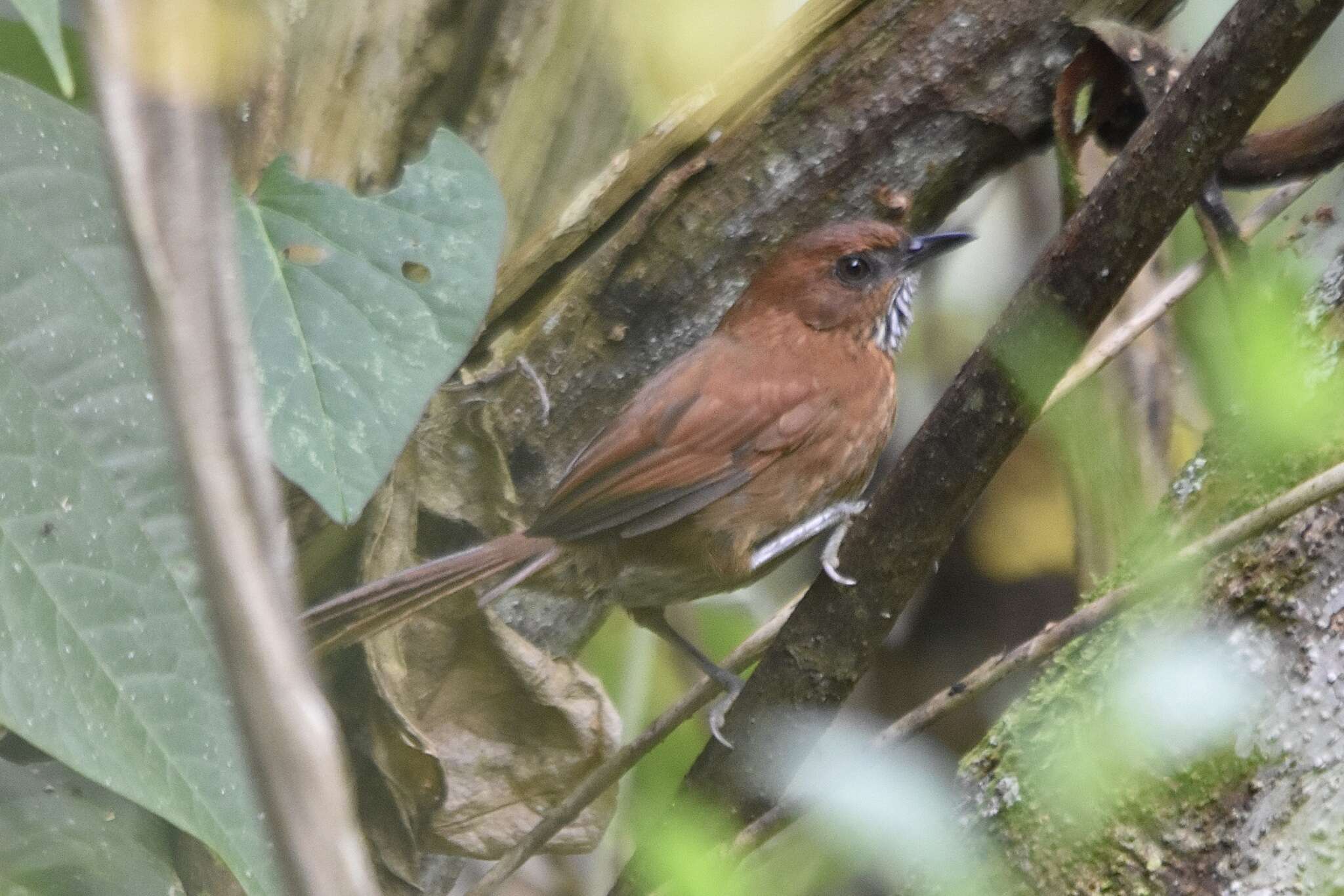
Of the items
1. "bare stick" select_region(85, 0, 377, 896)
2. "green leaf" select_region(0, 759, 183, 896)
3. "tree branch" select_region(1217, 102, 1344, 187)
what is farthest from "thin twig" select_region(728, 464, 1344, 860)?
"bare stick" select_region(85, 0, 377, 896)

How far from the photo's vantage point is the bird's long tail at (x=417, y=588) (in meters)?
1.94

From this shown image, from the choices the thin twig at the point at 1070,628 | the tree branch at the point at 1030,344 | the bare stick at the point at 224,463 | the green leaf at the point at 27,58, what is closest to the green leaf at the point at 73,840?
the tree branch at the point at 1030,344

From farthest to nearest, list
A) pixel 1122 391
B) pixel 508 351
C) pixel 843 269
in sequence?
pixel 1122 391 < pixel 843 269 < pixel 508 351

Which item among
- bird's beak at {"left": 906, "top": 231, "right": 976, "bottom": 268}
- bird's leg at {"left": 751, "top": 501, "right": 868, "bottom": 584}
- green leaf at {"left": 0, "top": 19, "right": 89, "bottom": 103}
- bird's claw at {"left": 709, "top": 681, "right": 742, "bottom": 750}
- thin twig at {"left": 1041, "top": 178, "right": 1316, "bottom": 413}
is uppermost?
green leaf at {"left": 0, "top": 19, "right": 89, "bottom": 103}

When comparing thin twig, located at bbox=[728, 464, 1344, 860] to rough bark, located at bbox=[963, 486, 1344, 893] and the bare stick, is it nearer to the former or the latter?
rough bark, located at bbox=[963, 486, 1344, 893]

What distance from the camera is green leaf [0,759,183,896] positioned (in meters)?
1.56

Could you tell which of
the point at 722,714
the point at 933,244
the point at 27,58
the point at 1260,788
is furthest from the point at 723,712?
the point at 27,58

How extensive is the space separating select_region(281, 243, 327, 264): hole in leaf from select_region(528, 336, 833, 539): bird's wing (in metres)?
0.59

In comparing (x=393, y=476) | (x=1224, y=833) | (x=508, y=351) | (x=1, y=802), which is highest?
(x=508, y=351)

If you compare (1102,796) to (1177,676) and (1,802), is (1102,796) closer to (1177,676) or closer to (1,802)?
(1177,676)

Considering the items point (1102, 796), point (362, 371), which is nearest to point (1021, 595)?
point (1102, 796)

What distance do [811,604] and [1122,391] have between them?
138 centimetres

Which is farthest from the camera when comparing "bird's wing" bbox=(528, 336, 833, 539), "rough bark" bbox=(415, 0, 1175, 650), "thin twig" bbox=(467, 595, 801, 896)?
"bird's wing" bbox=(528, 336, 833, 539)

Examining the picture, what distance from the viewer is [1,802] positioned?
1645 millimetres
